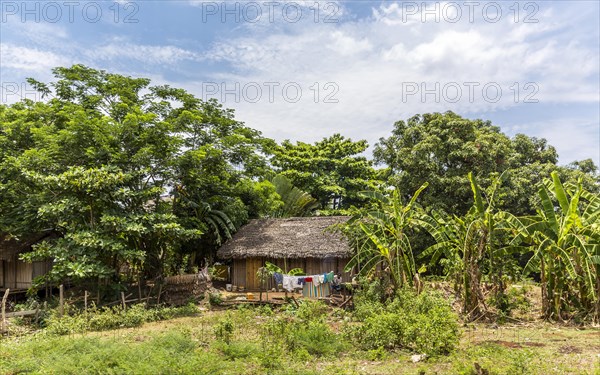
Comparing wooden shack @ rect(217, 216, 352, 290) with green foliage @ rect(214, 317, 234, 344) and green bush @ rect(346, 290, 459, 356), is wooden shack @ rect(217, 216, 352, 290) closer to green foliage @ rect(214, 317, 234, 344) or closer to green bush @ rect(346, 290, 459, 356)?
green bush @ rect(346, 290, 459, 356)

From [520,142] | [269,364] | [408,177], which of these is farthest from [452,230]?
[520,142]

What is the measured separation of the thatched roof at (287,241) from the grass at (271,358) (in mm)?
7713

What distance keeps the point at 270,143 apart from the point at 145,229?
890 centimetres

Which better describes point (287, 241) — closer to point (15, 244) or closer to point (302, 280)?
point (302, 280)

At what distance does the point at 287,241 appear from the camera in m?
18.9

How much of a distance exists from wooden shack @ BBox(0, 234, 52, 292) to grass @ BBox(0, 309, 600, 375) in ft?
25.2

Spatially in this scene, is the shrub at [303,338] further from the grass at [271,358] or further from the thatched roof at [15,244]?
the thatched roof at [15,244]

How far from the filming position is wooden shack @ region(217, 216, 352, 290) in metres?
17.9

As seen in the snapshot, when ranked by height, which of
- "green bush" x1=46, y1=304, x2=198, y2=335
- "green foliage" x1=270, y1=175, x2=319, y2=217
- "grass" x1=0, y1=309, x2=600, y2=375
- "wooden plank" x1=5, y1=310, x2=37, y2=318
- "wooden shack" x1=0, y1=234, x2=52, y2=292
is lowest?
"green bush" x1=46, y1=304, x2=198, y2=335

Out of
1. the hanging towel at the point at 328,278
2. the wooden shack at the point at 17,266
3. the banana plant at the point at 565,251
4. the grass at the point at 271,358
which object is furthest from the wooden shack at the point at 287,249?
the grass at the point at 271,358

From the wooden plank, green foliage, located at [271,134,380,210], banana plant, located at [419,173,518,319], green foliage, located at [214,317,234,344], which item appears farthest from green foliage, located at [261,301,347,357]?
green foliage, located at [271,134,380,210]

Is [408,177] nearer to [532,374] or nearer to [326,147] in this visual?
[326,147]

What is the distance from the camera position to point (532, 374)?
6840 millimetres

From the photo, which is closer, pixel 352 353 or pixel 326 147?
pixel 352 353
